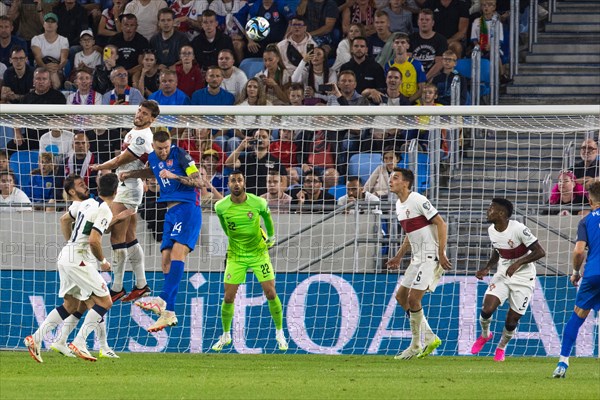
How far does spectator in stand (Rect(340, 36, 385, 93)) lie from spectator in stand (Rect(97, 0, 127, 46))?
4.44 meters

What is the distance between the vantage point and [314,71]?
19969 millimetres

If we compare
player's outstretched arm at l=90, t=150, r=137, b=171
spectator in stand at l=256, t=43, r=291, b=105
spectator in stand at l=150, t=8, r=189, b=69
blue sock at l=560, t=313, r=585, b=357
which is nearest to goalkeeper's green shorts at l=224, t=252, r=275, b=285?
player's outstretched arm at l=90, t=150, r=137, b=171

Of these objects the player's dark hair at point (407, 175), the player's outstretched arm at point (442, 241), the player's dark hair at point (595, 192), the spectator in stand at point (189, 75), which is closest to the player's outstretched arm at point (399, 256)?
the player's outstretched arm at point (442, 241)

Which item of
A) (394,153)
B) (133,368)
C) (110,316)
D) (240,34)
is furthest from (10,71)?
(133,368)

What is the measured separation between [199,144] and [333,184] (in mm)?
1912

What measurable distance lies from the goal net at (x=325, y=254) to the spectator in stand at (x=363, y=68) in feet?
8.08

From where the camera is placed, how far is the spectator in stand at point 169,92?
63.5 ft

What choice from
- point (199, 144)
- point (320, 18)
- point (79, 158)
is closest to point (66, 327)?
point (79, 158)

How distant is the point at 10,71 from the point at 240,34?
379cm

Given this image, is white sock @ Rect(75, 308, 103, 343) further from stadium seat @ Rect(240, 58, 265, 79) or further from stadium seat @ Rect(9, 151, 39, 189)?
stadium seat @ Rect(240, 58, 265, 79)

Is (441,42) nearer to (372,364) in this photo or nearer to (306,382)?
(372,364)

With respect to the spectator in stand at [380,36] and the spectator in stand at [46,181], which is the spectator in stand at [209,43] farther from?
the spectator in stand at [46,181]

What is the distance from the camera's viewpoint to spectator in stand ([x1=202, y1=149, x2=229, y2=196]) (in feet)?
57.3

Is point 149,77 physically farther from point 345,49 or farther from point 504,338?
point 504,338
